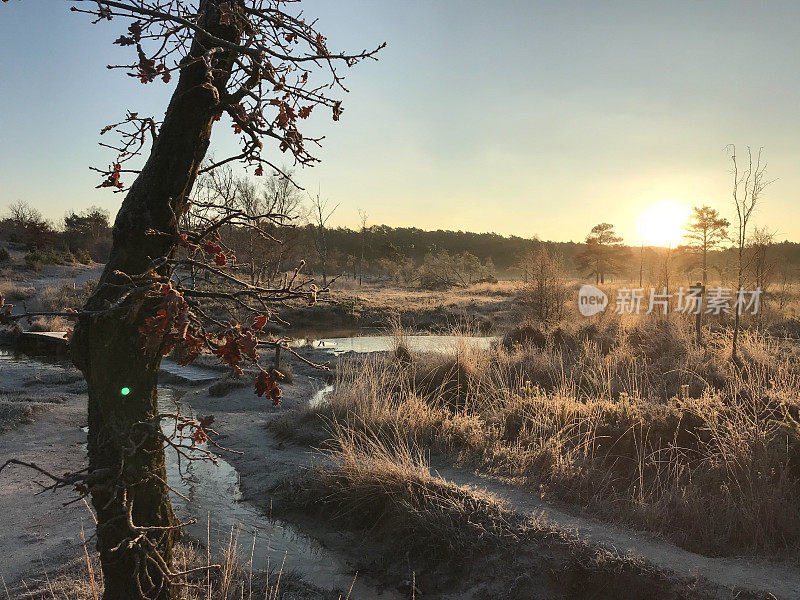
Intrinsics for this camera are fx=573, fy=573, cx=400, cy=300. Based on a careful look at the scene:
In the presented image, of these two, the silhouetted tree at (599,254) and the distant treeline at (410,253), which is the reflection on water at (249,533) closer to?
the distant treeline at (410,253)

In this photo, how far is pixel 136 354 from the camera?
2.21 metres

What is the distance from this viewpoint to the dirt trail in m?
3.81

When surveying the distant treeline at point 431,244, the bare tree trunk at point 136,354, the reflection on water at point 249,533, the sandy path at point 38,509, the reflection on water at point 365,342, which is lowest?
the reflection on water at point 249,533

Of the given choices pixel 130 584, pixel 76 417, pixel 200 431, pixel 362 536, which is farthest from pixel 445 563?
pixel 76 417

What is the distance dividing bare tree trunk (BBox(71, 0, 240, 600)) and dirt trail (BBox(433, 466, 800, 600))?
330 centimetres

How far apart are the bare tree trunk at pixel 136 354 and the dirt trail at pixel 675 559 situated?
3.30 meters

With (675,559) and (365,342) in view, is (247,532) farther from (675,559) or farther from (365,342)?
(365,342)

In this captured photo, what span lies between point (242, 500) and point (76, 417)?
4113mm

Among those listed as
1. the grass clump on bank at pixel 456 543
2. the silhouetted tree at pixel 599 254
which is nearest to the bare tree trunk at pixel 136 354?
the grass clump on bank at pixel 456 543

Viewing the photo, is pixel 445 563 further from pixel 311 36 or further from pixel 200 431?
pixel 311 36

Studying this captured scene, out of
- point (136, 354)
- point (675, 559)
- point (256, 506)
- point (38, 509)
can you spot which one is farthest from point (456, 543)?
point (38, 509)

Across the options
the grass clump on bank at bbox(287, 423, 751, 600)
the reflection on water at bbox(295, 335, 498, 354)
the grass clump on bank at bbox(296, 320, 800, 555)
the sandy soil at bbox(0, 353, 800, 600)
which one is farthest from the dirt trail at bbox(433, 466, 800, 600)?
the reflection on water at bbox(295, 335, 498, 354)

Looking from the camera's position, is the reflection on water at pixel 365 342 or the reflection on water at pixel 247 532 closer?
the reflection on water at pixel 247 532

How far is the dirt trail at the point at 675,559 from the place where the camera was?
150 inches
